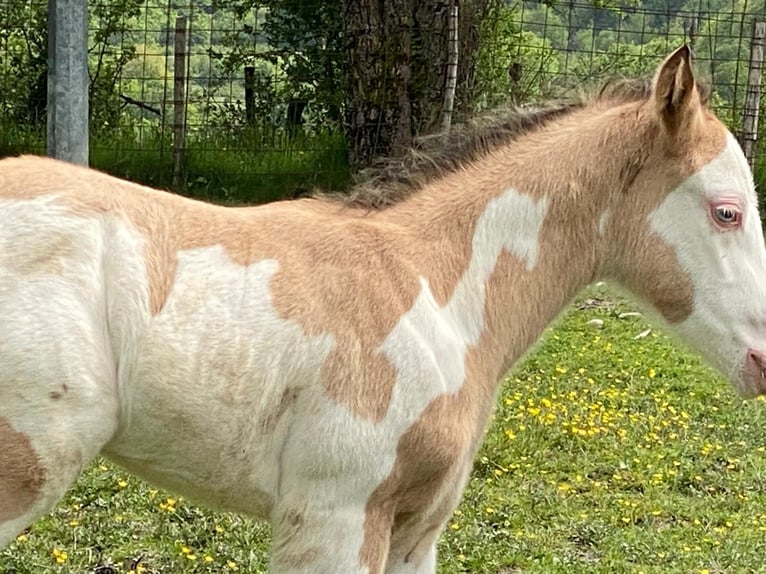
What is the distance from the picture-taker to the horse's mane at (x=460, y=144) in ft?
10.5

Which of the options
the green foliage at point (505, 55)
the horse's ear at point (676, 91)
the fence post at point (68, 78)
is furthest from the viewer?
the green foliage at point (505, 55)

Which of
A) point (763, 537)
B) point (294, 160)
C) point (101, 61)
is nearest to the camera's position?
point (763, 537)

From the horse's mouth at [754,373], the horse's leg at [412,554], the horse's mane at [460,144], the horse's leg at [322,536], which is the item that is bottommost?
the horse's leg at [412,554]

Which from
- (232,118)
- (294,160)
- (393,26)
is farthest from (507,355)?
(232,118)

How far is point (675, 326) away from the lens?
10.6ft

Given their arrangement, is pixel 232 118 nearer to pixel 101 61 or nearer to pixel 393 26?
pixel 101 61

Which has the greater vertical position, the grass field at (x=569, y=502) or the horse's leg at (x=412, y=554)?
the horse's leg at (x=412, y=554)

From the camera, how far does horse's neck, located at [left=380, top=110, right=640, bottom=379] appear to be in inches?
121

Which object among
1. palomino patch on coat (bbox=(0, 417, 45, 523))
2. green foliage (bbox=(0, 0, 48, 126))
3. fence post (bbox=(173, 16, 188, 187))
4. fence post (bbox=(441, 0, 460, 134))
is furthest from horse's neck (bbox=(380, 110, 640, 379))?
green foliage (bbox=(0, 0, 48, 126))

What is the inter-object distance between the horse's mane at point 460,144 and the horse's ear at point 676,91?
8.6 inches

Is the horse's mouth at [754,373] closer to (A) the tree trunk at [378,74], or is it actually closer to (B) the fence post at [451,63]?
(B) the fence post at [451,63]

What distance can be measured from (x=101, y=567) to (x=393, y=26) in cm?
571

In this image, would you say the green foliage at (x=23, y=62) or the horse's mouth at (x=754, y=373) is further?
the green foliage at (x=23, y=62)

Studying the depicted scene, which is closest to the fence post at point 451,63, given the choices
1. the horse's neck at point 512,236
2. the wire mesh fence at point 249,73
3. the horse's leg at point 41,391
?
the wire mesh fence at point 249,73
